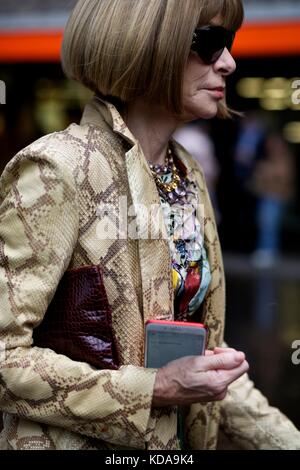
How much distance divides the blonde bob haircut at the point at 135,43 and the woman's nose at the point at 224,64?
12 cm

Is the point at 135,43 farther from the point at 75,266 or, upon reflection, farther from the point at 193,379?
the point at 193,379

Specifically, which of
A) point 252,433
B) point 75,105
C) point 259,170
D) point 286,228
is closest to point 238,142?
point 259,170

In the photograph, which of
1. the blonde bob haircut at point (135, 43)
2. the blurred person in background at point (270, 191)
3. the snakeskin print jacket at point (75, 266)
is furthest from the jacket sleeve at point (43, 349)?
the blurred person in background at point (270, 191)

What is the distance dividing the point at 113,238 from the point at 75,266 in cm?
11

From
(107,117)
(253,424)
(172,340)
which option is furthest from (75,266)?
(253,424)

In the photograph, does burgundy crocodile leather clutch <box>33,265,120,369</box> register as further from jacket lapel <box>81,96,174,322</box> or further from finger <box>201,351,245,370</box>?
finger <box>201,351,245,370</box>

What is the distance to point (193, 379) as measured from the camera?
1.89 metres

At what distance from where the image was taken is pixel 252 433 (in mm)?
2463

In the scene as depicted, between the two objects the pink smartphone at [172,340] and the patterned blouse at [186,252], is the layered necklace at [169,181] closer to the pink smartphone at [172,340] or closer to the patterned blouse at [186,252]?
the patterned blouse at [186,252]

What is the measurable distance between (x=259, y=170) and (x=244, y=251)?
145 centimetres

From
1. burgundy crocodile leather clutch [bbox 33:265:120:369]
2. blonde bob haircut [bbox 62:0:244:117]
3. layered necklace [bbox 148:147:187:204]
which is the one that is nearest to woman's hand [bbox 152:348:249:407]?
burgundy crocodile leather clutch [bbox 33:265:120:369]

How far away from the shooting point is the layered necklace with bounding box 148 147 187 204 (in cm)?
220

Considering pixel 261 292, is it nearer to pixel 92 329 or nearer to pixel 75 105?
pixel 75 105

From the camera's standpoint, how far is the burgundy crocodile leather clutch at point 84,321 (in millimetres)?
1913
